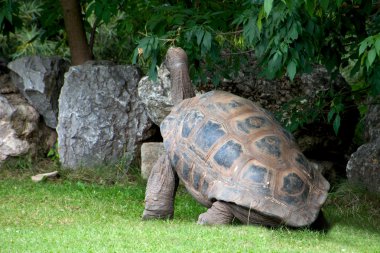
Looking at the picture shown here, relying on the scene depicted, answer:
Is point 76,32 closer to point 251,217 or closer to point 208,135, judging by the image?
point 208,135

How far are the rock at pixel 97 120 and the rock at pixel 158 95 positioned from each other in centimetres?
35

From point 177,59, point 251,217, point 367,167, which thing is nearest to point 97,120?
point 177,59

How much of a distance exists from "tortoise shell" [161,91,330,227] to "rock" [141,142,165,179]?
2.40 meters

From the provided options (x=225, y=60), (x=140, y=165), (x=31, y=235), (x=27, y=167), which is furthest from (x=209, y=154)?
(x=27, y=167)

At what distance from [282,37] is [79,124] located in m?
4.20

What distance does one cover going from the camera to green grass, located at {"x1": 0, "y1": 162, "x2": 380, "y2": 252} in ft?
18.7

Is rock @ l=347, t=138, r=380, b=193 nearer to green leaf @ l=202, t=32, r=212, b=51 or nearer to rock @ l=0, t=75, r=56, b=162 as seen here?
green leaf @ l=202, t=32, r=212, b=51

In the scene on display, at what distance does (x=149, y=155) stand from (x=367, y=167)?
2.51 m

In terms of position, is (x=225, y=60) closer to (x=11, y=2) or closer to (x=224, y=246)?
(x=11, y=2)

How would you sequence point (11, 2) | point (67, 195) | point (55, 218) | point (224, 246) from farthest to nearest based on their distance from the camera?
1. point (11, 2)
2. point (67, 195)
3. point (55, 218)
4. point (224, 246)

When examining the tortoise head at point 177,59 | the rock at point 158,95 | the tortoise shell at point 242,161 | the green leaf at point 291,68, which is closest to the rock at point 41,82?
the rock at point 158,95

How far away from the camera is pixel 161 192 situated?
709 cm

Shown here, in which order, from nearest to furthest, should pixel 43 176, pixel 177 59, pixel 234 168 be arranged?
pixel 234 168
pixel 177 59
pixel 43 176

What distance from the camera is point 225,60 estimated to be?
8703 millimetres
